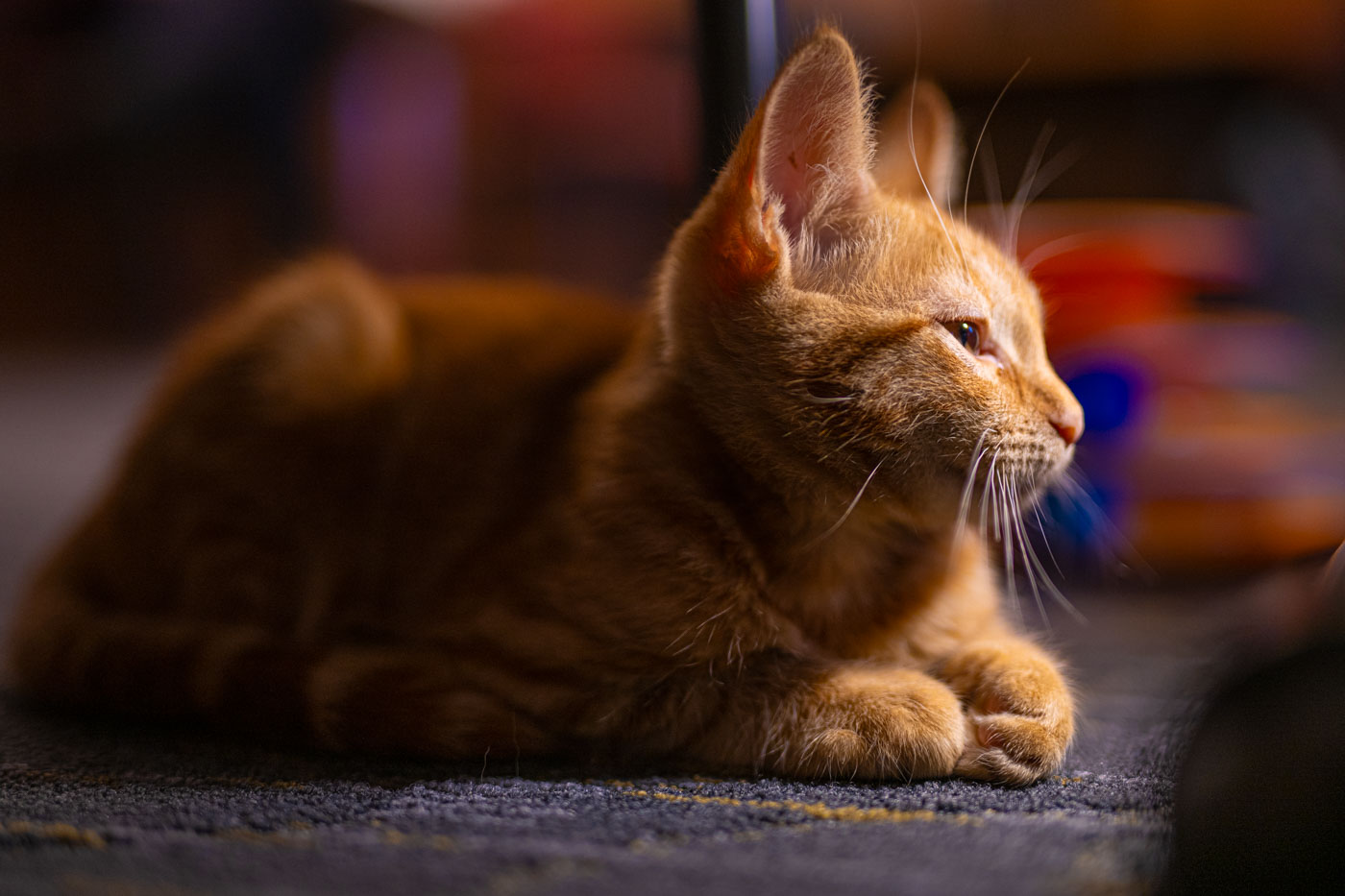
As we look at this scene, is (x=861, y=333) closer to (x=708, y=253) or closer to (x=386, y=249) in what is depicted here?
(x=708, y=253)

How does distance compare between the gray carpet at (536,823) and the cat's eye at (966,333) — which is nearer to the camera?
the gray carpet at (536,823)

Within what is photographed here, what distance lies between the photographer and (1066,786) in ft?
3.10

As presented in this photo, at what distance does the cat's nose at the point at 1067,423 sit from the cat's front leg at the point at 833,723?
0.97 ft

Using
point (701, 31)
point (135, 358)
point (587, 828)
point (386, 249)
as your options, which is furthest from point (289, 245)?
point (587, 828)

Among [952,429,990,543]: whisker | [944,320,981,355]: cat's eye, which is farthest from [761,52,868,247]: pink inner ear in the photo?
[952,429,990,543]: whisker

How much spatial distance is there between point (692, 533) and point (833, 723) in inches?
9.1

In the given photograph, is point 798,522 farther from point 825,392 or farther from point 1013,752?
point 1013,752

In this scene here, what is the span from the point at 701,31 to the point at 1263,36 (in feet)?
8.66

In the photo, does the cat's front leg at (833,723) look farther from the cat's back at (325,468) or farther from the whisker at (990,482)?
the cat's back at (325,468)

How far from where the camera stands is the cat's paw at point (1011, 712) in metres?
0.96

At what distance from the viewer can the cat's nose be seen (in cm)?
109

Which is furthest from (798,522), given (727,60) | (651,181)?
(651,181)

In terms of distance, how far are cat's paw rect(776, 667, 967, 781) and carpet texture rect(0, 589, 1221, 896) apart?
20 mm

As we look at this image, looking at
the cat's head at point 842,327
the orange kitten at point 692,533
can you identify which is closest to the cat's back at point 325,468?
the orange kitten at point 692,533
